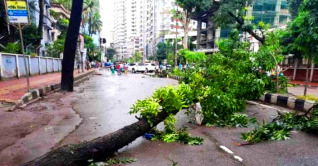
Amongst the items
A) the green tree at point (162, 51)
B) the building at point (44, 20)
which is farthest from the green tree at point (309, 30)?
the green tree at point (162, 51)

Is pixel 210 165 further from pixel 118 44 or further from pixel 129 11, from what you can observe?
pixel 118 44

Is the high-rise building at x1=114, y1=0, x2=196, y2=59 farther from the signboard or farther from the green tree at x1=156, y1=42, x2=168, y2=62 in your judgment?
the signboard

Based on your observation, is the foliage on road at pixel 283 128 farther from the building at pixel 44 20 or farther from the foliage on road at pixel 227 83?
the building at pixel 44 20

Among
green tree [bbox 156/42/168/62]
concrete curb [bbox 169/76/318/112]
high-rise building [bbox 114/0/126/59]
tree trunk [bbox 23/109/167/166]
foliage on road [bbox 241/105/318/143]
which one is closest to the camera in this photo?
tree trunk [bbox 23/109/167/166]

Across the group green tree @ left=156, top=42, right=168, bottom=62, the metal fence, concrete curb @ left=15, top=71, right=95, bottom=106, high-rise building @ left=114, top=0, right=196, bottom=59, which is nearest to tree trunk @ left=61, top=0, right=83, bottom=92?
concrete curb @ left=15, top=71, right=95, bottom=106

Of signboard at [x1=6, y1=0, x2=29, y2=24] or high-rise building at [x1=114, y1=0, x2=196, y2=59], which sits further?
high-rise building at [x1=114, y1=0, x2=196, y2=59]

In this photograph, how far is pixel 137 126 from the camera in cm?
384

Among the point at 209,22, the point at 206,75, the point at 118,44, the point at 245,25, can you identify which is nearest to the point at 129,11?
the point at 118,44

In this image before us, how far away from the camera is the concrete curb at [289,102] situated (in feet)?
22.4

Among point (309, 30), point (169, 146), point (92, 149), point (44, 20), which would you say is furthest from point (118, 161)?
point (44, 20)

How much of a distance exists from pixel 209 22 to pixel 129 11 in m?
112

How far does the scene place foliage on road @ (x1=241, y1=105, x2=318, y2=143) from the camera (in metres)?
4.20

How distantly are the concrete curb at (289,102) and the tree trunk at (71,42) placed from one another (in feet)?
28.1

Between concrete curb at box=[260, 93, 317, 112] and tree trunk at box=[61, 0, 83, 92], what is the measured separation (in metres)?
8.55
